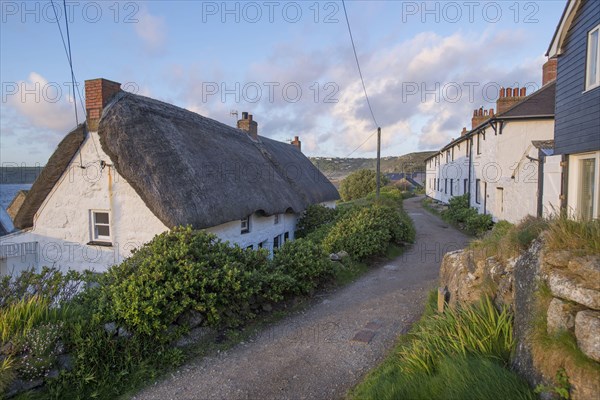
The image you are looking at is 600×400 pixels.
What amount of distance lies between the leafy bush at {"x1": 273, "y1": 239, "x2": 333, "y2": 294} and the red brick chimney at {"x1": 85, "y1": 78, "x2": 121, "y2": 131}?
688cm

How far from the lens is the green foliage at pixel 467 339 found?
389 cm

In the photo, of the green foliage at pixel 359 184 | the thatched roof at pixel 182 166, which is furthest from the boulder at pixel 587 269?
the green foliage at pixel 359 184

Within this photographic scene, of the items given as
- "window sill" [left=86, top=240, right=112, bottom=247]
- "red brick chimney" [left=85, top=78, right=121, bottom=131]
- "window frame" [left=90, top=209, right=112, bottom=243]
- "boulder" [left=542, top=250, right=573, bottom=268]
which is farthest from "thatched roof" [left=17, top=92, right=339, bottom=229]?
"boulder" [left=542, top=250, right=573, bottom=268]

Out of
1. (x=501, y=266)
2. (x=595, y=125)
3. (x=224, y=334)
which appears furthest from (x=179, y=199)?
(x=595, y=125)

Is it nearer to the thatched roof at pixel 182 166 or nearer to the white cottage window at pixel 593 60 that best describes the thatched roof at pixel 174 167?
the thatched roof at pixel 182 166

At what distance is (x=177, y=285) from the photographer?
5.51 m

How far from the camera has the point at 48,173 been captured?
10.8 m

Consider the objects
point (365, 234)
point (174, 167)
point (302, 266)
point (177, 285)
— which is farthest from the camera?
point (365, 234)

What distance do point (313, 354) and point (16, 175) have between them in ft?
86.8

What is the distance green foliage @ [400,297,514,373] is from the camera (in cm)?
389

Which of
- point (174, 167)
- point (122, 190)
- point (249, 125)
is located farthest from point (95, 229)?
point (249, 125)

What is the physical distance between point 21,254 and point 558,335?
14.2 m

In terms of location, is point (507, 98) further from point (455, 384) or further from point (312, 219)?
point (455, 384)

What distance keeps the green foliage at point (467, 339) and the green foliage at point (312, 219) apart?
1215 centimetres
